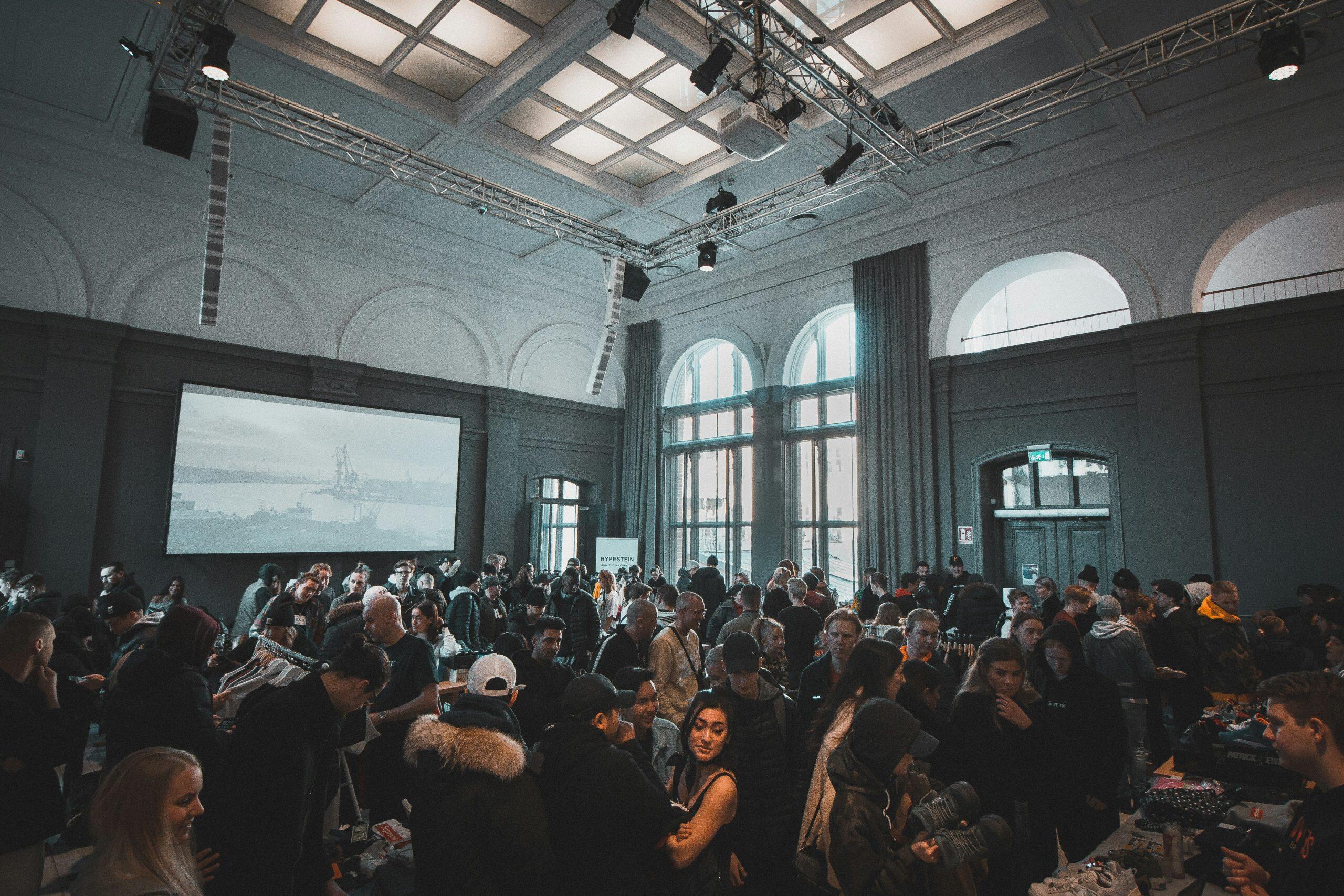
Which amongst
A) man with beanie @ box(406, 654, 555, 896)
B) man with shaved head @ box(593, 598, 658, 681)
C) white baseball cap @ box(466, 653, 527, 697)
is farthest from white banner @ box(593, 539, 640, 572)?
man with beanie @ box(406, 654, 555, 896)

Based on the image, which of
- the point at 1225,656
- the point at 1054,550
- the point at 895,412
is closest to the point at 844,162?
the point at 895,412

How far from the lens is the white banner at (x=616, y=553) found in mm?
12812

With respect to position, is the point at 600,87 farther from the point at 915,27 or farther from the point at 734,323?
the point at 734,323

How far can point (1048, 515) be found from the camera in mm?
9336

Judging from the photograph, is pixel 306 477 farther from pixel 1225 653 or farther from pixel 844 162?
pixel 1225 653

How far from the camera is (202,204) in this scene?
9836mm

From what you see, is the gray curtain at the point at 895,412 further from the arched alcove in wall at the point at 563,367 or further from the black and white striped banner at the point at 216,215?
the black and white striped banner at the point at 216,215

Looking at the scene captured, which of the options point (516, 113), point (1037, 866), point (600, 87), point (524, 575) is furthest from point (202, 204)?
point (1037, 866)

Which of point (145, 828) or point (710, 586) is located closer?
point (145, 828)

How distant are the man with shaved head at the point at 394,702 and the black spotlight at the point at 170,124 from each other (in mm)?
6062

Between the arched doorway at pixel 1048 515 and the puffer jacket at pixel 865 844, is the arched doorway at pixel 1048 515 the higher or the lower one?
the higher one

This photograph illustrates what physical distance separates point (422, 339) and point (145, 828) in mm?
11244

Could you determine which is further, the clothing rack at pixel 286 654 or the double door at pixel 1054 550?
the double door at pixel 1054 550

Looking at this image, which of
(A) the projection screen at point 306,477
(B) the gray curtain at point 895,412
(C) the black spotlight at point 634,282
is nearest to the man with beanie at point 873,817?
(B) the gray curtain at point 895,412
